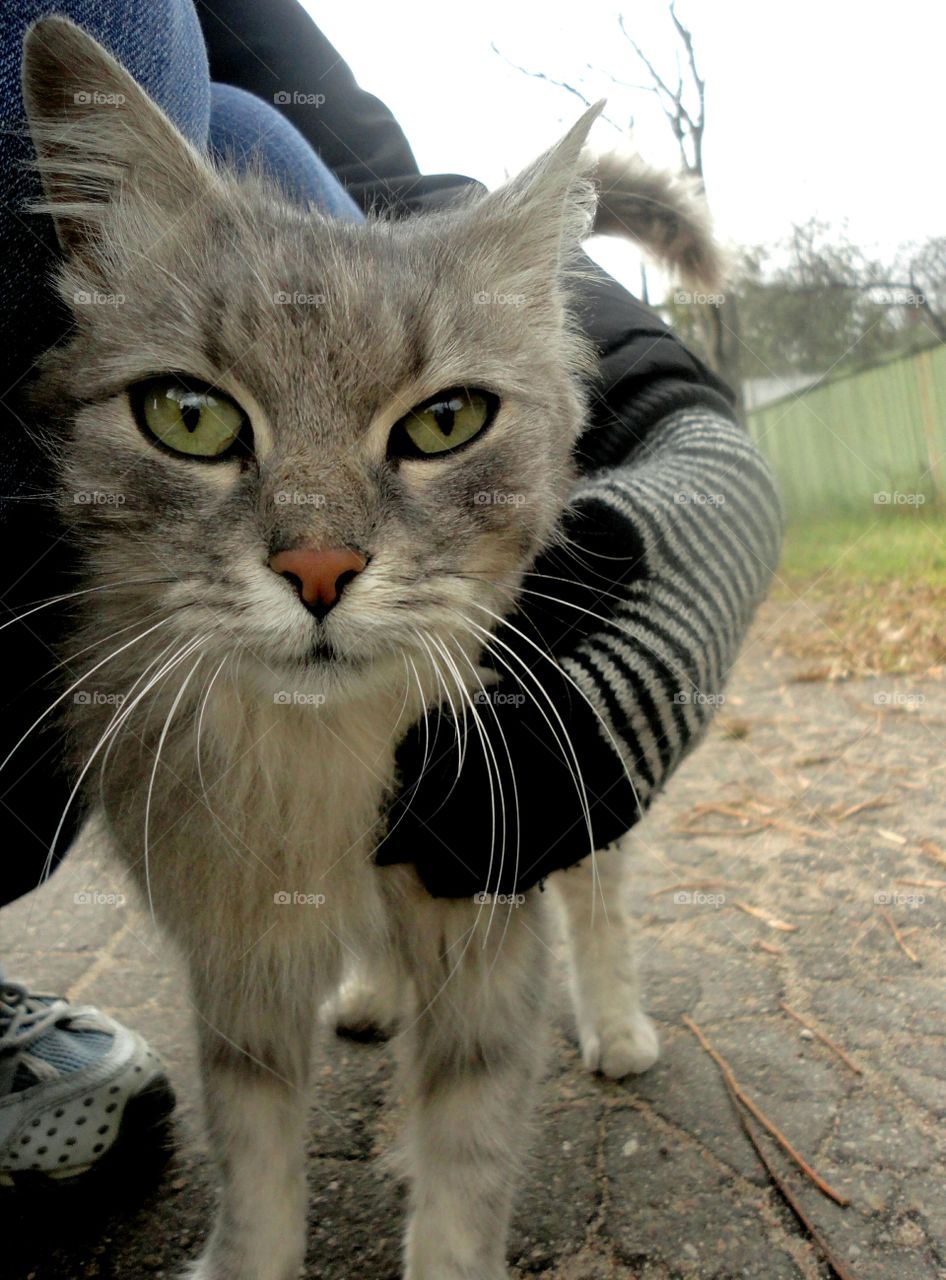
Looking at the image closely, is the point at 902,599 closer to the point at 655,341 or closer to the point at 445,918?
the point at 655,341

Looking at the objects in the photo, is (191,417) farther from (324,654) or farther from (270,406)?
(324,654)

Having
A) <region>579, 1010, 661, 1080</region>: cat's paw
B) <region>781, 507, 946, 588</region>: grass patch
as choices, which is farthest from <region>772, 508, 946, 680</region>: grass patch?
<region>579, 1010, 661, 1080</region>: cat's paw

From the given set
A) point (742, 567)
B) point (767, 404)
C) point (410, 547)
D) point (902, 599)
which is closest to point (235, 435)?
point (410, 547)

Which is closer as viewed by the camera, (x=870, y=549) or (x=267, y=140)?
(x=267, y=140)

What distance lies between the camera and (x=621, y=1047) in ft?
4.31

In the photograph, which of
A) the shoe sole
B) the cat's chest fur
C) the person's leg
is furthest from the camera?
the person's leg

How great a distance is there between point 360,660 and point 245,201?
491 millimetres

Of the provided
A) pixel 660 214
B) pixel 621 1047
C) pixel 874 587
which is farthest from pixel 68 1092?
pixel 874 587

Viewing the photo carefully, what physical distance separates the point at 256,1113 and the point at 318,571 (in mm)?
622

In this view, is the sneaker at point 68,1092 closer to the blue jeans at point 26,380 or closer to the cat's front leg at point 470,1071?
the blue jeans at point 26,380

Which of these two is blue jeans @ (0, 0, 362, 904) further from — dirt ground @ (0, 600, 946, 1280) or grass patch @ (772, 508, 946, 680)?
Answer: grass patch @ (772, 508, 946, 680)

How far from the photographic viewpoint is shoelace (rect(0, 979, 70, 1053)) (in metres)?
Answer: 1.14

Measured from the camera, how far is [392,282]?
853mm

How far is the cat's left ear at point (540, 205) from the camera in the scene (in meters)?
0.94
